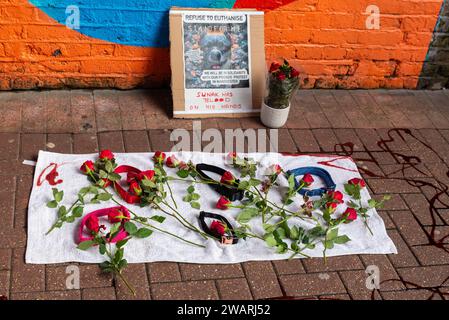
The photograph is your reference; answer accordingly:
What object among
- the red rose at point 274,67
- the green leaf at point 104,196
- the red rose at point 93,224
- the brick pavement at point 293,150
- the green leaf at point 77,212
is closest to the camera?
the brick pavement at point 293,150

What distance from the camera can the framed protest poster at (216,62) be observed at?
4.09 metres

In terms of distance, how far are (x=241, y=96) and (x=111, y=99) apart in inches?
37.2

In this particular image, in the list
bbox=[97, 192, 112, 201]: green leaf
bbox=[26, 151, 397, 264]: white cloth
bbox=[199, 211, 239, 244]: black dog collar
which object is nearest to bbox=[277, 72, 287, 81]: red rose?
bbox=[26, 151, 397, 264]: white cloth

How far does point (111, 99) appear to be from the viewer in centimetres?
423

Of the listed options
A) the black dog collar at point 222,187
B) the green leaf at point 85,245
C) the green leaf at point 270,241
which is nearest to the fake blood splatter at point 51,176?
the green leaf at point 85,245

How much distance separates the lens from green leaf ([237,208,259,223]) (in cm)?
320

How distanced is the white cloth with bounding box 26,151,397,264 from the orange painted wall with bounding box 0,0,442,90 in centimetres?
85

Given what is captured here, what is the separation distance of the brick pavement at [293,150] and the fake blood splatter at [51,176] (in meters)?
0.07

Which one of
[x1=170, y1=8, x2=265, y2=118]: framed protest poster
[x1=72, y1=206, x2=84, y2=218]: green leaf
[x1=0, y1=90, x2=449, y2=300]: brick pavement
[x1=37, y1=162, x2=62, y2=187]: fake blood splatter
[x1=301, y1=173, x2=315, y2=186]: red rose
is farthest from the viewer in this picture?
[x1=170, y1=8, x2=265, y2=118]: framed protest poster

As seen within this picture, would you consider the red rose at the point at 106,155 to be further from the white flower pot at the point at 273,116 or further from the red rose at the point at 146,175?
the white flower pot at the point at 273,116

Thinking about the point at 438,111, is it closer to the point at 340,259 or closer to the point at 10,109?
the point at 340,259

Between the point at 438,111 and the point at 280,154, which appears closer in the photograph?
the point at 280,154

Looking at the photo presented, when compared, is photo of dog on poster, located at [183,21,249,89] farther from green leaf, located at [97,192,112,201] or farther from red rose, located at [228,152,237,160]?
green leaf, located at [97,192,112,201]
